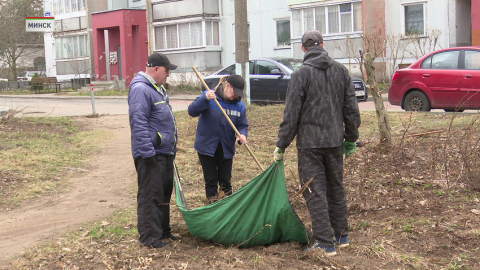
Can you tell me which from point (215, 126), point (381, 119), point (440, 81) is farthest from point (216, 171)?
point (440, 81)

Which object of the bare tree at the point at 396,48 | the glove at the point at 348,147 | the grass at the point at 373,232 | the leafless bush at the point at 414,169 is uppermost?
the bare tree at the point at 396,48

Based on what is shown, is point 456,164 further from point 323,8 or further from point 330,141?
point 323,8

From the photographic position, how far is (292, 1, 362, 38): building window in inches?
998

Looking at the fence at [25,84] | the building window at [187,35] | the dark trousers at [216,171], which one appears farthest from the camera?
the fence at [25,84]

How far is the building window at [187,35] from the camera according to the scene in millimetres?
30005

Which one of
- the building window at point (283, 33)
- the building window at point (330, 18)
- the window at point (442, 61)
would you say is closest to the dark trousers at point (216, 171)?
the window at point (442, 61)

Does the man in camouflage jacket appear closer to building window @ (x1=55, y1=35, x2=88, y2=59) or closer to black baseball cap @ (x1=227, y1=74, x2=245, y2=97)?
black baseball cap @ (x1=227, y1=74, x2=245, y2=97)

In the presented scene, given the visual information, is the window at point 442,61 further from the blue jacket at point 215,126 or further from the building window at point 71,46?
the building window at point 71,46

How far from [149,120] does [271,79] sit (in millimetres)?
11374

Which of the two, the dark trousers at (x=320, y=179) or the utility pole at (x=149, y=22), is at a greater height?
the utility pole at (x=149, y=22)

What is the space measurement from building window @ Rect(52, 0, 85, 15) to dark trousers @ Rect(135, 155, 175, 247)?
34907 millimetres

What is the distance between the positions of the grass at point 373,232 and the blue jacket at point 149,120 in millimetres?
933

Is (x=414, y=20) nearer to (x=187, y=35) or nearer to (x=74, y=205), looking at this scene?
(x=187, y=35)

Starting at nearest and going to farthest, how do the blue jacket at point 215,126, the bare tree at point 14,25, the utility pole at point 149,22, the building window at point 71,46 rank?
the blue jacket at point 215,126 < the bare tree at point 14,25 < the utility pole at point 149,22 < the building window at point 71,46
